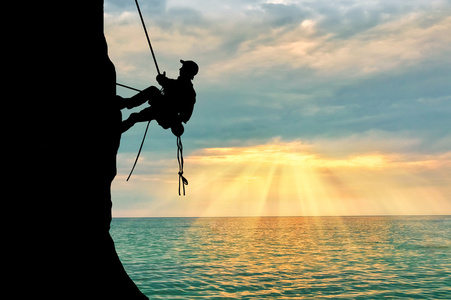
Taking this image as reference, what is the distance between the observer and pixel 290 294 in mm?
18828

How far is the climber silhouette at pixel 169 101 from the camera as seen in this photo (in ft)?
24.4

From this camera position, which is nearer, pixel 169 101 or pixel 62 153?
pixel 62 153

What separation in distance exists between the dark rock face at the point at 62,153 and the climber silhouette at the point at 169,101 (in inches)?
26.0

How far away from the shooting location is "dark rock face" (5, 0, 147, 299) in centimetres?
501

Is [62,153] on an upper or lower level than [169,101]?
lower

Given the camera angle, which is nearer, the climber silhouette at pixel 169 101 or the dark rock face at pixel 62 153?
the dark rock face at pixel 62 153

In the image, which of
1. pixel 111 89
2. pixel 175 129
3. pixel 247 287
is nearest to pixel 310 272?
pixel 247 287

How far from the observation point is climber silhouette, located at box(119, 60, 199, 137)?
7449mm

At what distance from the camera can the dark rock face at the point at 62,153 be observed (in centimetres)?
501

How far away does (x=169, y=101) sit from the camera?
300 inches

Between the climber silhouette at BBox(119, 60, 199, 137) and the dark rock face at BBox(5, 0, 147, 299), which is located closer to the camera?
the dark rock face at BBox(5, 0, 147, 299)

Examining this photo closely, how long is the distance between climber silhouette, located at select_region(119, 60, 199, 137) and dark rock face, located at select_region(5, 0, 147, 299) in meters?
0.66

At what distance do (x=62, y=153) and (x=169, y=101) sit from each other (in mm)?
2535

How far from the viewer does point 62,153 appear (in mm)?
5609
